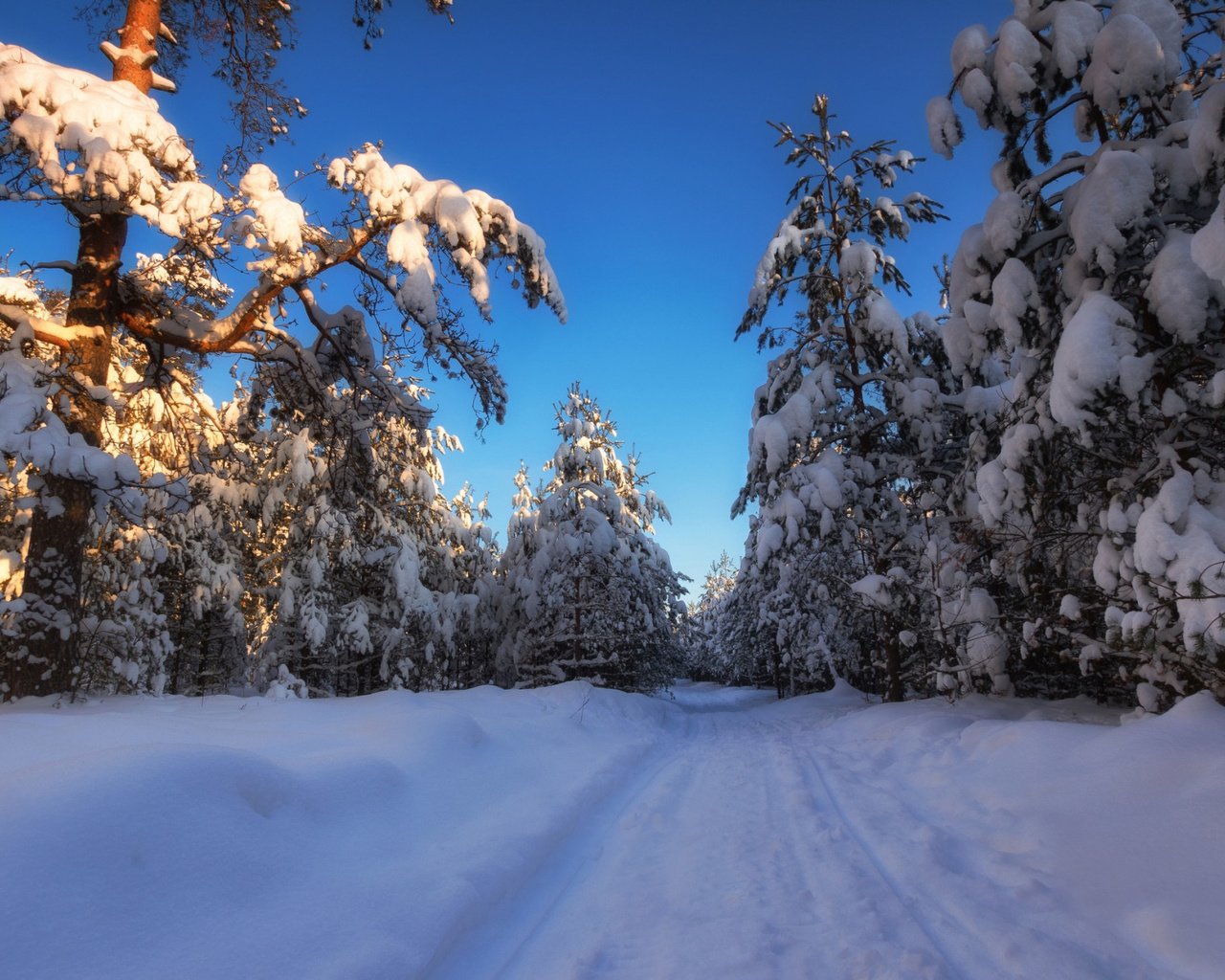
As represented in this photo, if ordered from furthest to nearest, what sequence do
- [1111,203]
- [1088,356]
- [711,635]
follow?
[711,635] → [1111,203] → [1088,356]

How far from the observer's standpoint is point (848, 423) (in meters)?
11.5

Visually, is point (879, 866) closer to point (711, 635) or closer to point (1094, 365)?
point (1094, 365)

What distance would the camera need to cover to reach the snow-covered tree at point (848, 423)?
10375 mm

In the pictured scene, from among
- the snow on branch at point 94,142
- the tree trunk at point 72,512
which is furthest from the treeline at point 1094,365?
the tree trunk at point 72,512

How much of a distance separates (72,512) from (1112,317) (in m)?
9.74

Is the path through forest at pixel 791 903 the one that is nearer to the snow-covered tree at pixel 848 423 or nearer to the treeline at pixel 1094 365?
the treeline at pixel 1094 365

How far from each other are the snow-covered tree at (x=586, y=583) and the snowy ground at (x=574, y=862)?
415 inches

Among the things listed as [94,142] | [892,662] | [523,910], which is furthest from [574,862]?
[892,662]

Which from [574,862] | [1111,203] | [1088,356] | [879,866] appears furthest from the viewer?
[1111,203]

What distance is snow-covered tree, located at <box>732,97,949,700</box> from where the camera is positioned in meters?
10.4

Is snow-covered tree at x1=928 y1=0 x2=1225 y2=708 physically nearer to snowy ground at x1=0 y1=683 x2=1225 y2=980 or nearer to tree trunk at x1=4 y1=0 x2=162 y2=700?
snowy ground at x1=0 y1=683 x2=1225 y2=980

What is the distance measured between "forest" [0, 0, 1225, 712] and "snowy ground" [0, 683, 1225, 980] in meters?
1.55

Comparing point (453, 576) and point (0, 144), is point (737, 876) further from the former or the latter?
point (453, 576)

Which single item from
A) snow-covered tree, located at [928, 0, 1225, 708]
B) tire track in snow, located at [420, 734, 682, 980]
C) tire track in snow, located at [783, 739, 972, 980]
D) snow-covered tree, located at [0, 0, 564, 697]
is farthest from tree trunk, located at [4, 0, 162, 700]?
snow-covered tree, located at [928, 0, 1225, 708]
